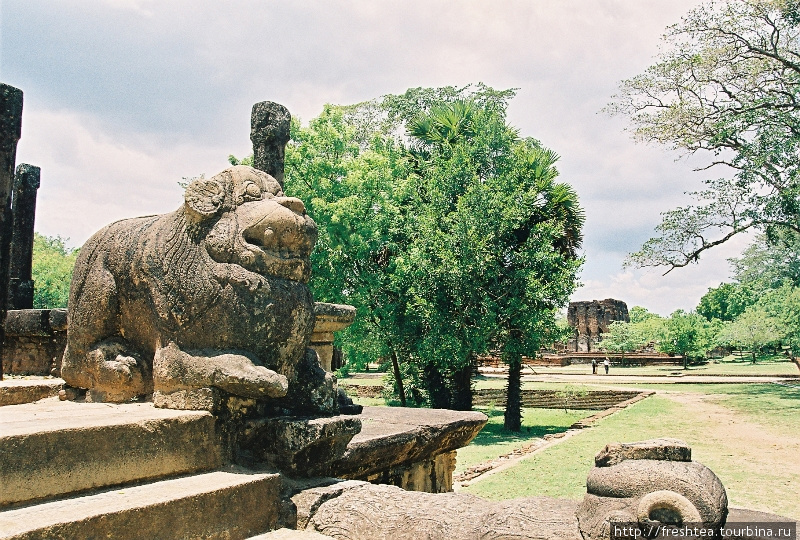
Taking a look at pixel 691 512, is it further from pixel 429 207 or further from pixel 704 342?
pixel 704 342

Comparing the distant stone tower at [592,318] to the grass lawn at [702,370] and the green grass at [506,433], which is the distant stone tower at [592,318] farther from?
the green grass at [506,433]

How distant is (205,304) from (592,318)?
5134 centimetres

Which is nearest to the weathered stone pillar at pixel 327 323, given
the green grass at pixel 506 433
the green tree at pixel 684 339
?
the green grass at pixel 506 433

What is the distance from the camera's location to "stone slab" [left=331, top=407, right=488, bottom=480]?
133 inches

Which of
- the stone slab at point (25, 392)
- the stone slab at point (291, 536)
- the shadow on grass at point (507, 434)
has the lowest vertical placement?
the shadow on grass at point (507, 434)

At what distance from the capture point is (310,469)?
297 centimetres

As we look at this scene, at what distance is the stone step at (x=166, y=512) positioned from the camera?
1.98m

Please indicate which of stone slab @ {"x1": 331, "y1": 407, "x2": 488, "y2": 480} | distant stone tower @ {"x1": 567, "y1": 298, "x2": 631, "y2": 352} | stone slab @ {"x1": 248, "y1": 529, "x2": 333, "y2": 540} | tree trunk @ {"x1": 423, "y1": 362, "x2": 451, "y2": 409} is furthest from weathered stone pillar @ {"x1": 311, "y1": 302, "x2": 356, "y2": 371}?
distant stone tower @ {"x1": 567, "y1": 298, "x2": 631, "y2": 352}

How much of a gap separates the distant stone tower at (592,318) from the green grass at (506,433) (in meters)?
33.6

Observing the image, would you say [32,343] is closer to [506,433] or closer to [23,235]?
[23,235]

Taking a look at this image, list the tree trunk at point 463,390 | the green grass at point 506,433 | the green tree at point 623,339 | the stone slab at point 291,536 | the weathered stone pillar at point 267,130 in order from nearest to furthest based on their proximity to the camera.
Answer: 1. the stone slab at point 291,536
2. the weathered stone pillar at point 267,130
3. the green grass at point 506,433
4. the tree trunk at point 463,390
5. the green tree at point 623,339

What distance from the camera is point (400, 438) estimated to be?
145 inches

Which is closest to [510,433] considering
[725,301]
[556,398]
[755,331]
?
[556,398]

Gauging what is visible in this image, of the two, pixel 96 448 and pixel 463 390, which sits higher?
pixel 96 448
